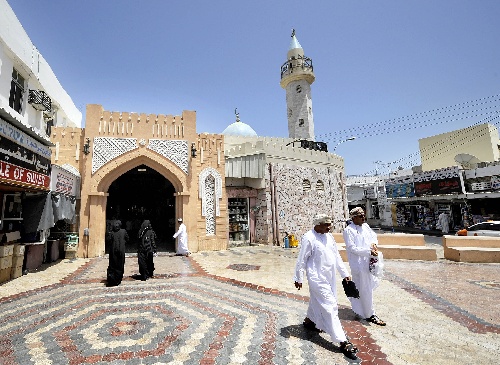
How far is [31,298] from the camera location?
17.9ft

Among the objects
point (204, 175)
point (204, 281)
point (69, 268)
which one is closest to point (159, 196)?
point (204, 175)

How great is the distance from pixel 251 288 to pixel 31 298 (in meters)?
4.41

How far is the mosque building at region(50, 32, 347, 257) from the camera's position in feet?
36.8

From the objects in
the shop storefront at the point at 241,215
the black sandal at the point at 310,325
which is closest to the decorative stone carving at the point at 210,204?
the shop storefront at the point at 241,215

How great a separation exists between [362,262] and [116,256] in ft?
17.7

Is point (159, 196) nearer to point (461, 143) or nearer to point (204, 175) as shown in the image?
point (204, 175)

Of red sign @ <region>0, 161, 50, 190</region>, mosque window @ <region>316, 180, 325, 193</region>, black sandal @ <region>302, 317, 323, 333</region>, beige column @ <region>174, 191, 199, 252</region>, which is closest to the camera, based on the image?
black sandal @ <region>302, 317, 323, 333</region>

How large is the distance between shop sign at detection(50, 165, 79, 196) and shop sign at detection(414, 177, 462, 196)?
22.9 meters

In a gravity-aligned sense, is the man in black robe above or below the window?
below

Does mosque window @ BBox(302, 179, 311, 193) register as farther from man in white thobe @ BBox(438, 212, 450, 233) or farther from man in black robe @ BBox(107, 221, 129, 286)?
man in white thobe @ BBox(438, 212, 450, 233)

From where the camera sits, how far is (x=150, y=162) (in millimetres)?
11922

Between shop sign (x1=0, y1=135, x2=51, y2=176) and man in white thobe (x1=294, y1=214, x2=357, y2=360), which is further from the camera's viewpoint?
shop sign (x1=0, y1=135, x2=51, y2=176)

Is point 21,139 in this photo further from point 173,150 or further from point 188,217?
point 188,217

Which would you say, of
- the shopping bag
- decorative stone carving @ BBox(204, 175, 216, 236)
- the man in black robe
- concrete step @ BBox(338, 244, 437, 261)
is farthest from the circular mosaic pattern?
decorative stone carving @ BBox(204, 175, 216, 236)
